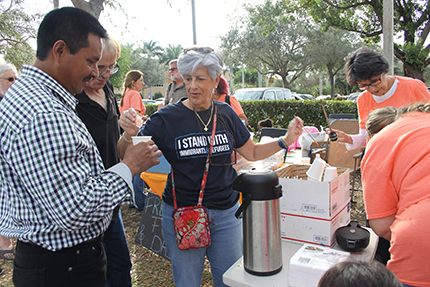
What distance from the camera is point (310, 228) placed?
1761mm

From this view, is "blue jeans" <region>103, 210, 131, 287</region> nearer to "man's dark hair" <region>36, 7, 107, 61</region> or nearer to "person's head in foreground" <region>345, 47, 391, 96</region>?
"man's dark hair" <region>36, 7, 107, 61</region>

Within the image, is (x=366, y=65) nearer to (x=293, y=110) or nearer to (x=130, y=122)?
(x=130, y=122)

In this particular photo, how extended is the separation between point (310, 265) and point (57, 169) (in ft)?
3.59

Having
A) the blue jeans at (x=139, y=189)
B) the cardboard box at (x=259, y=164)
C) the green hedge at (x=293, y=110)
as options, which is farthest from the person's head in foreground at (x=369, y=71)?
the green hedge at (x=293, y=110)

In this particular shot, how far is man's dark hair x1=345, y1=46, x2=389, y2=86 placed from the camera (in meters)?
2.61

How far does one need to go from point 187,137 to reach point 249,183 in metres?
0.57

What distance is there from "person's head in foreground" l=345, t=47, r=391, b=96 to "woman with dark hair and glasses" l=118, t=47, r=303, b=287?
4.60 ft

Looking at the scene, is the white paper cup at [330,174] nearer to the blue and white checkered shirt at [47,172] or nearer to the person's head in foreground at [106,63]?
the blue and white checkered shirt at [47,172]

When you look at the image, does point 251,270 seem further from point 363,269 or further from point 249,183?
point 363,269

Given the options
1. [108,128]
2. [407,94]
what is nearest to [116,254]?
[108,128]

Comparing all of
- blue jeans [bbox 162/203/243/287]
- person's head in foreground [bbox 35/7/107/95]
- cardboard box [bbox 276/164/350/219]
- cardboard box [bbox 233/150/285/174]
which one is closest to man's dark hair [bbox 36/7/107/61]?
person's head in foreground [bbox 35/7/107/95]

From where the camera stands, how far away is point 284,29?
80.5ft

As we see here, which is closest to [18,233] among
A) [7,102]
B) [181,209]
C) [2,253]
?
[7,102]

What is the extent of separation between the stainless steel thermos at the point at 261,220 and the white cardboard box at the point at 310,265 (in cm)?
13
